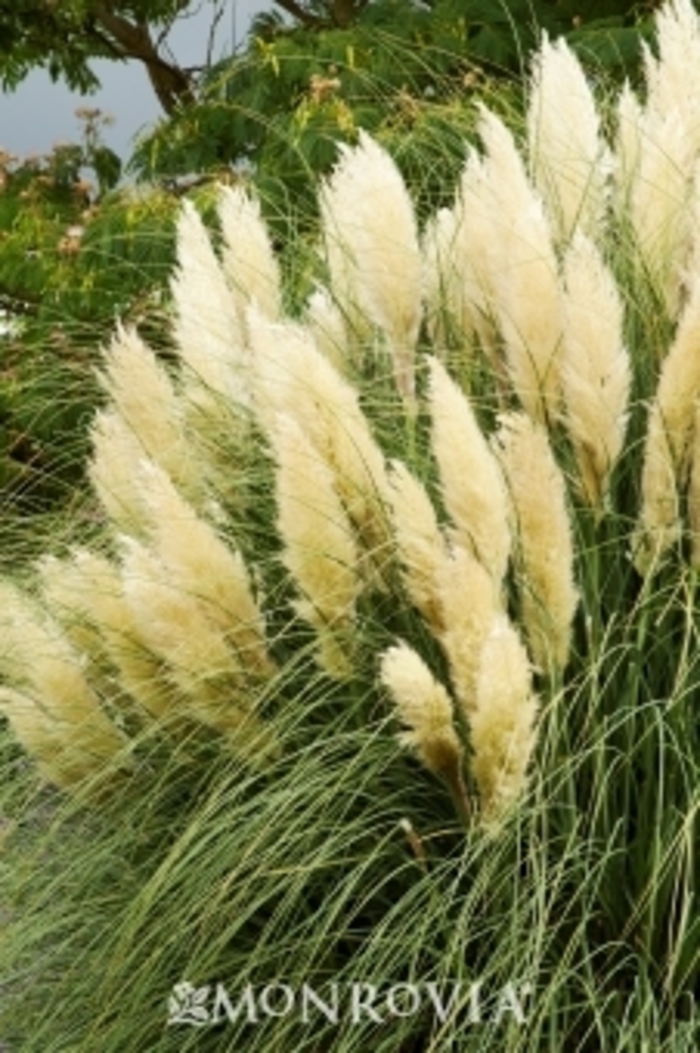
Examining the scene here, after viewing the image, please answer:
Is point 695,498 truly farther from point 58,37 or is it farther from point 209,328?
point 58,37

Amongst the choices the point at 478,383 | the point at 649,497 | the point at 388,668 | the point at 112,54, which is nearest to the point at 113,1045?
the point at 388,668

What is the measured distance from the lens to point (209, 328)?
10.2 feet

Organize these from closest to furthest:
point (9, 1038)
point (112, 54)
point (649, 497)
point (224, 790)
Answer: point (649, 497) → point (224, 790) → point (9, 1038) → point (112, 54)

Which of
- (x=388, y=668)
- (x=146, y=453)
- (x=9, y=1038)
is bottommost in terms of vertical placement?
(x=9, y=1038)

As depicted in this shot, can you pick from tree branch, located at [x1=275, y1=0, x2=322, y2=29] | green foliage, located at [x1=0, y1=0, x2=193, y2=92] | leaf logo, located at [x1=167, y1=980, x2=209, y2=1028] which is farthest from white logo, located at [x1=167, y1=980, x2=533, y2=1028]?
tree branch, located at [x1=275, y1=0, x2=322, y2=29]

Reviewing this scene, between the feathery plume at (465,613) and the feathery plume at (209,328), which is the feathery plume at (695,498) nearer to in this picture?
the feathery plume at (465,613)

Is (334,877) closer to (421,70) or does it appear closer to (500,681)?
(500,681)

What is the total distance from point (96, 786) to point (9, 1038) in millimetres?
446

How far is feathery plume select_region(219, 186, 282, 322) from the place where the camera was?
10.5 ft

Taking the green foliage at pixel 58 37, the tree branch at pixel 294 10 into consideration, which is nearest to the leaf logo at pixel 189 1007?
the green foliage at pixel 58 37

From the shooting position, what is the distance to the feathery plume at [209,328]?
3.08 meters

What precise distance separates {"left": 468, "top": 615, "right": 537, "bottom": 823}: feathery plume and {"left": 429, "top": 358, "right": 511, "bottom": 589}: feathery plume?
0.47 ft

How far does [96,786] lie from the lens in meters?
2.83

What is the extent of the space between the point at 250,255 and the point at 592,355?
0.88 metres
